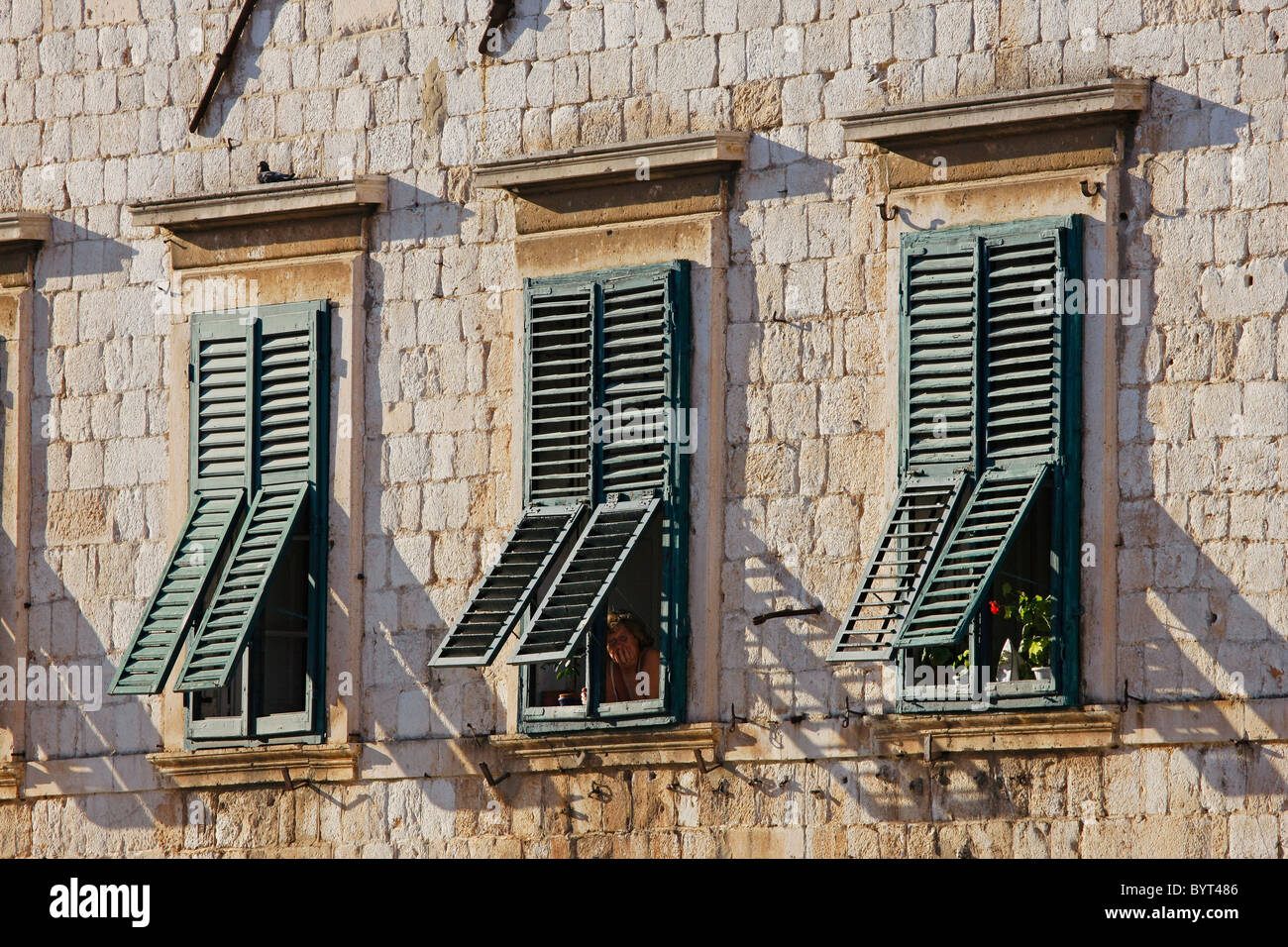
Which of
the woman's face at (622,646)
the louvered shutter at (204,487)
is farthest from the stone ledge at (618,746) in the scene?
the louvered shutter at (204,487)

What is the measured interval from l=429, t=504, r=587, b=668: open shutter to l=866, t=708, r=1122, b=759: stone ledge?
2037mm

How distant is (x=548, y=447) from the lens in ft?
56.7

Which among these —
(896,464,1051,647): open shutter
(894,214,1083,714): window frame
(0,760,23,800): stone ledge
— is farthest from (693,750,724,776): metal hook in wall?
(0,760,23,800): stone ledge

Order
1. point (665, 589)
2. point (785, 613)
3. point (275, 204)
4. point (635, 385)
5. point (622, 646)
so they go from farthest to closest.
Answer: point (275, 204)
point (635, 385)
point (622, 646)
point (665, 589)
point (785, 613)

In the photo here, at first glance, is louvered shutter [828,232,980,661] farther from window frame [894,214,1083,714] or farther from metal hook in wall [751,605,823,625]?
metal hook in wall [751,605,823,625]

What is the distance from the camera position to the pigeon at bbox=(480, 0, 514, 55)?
704 inches

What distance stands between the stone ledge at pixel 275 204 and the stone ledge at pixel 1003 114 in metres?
3.11

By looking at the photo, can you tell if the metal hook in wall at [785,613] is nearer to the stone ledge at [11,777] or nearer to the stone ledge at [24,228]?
the stone ledge at [11,777]

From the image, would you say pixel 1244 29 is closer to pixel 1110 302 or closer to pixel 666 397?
pixel 1110 302

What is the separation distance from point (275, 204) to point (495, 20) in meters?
1.72

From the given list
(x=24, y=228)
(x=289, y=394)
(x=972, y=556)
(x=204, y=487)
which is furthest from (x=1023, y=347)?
(x=24, y=228)

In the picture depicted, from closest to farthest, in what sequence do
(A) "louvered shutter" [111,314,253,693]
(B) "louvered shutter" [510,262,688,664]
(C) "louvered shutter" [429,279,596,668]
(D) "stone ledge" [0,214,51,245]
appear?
1. (B) "louvered shutter" [510,262,688,664]
2. (C) "louvered shutter" [429,279,596,668]
3. (A) "louvered shutter" [111,314,253,693]
4. (D) "stone ledge" [0,214,51,245]

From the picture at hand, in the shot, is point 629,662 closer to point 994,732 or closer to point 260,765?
point 994,732

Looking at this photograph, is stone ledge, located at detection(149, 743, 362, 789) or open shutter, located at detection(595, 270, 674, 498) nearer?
open shutter, located at detection(595, 270, 674, 498)
